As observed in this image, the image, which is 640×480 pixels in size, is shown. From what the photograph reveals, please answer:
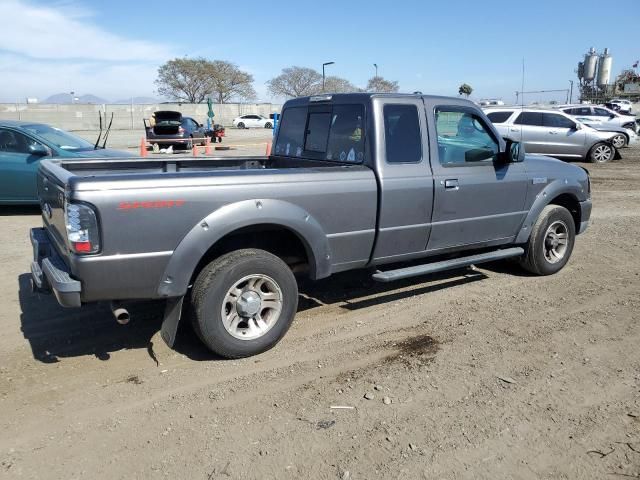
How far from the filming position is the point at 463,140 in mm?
5305

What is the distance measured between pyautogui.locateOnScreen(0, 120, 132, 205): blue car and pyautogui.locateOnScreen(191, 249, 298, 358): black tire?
5594 millimetres

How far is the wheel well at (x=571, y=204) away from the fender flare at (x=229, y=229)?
3443mm

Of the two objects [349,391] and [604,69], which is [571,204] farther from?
[604,69]

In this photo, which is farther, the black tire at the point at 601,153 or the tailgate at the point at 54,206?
the black tire at the point at 601,153

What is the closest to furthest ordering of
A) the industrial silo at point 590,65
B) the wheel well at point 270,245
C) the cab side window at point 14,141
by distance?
1. the wheel well at point 270,245
2. the cab side window at point 14,141
3. the industrial silo at point 590,65

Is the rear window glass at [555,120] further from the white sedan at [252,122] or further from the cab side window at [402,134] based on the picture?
the white sedan at [252,122]

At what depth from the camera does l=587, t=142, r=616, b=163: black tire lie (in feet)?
58.4

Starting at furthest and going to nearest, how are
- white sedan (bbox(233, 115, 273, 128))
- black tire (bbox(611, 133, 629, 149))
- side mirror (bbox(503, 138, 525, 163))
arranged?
white sedan (bbox(233, 115, 273, 128)) → black tire (bbox(611, 133, 629, 149)) → side mirror (bbox(503, 138, 525, 163))

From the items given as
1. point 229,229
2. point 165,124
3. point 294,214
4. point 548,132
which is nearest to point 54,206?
point 229,229

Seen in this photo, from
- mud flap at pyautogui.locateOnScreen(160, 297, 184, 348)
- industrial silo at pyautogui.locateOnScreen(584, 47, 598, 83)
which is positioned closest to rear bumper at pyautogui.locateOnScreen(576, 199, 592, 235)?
mud flap at pyautogui.locateOnScreen(160, 297, 184, 348)

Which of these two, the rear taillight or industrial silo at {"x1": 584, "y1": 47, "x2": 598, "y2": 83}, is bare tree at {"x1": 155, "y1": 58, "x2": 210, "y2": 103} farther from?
the rear taillight

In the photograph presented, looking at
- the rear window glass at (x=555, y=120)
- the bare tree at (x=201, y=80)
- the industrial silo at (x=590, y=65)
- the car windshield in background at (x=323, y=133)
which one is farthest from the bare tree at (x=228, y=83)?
the car windshield in background at (x=323, y=133)

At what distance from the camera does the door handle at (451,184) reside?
497 cm

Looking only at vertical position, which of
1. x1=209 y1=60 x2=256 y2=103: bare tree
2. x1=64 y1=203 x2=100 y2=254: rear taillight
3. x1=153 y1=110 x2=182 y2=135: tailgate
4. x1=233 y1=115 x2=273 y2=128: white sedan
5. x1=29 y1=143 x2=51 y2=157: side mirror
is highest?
x1=209 y1=60 x2=256 y2=103: bare tree
